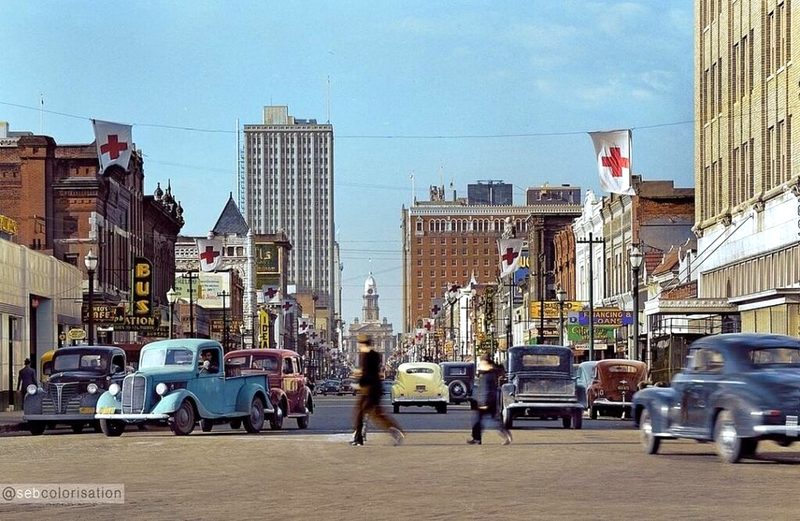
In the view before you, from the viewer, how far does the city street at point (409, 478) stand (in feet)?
51.6

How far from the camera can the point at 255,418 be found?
116ft

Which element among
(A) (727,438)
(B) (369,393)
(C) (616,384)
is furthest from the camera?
(C) (616,384)

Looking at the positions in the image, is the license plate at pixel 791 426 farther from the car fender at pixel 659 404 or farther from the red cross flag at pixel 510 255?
the red cross flag at pixel 510 255

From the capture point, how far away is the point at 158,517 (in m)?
15.2

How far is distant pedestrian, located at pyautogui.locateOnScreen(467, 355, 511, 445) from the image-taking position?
96.1 feet

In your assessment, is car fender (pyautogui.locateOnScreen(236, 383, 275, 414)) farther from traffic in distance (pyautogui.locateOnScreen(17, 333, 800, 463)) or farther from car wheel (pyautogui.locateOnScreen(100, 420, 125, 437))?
car wheel (pyautogui.locateOnScreen(100, 420, 125, 437))

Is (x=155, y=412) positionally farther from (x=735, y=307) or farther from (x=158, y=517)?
(x=735, y=307)

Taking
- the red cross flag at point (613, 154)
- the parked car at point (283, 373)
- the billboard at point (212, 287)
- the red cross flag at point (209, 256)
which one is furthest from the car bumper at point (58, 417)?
the billboard at point (212, 287)

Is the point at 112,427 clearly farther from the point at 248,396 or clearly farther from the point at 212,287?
the point at 212,287

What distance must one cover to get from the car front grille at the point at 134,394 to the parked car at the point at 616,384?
56.4 feet

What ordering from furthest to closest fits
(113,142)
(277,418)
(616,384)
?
(113,142)
(616,384)
(277,418)

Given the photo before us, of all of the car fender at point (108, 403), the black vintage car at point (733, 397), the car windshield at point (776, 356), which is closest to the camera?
the black vintage car at point (733, 397)

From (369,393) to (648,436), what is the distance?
214 inches

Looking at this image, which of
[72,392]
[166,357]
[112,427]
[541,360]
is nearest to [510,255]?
[541,360]
